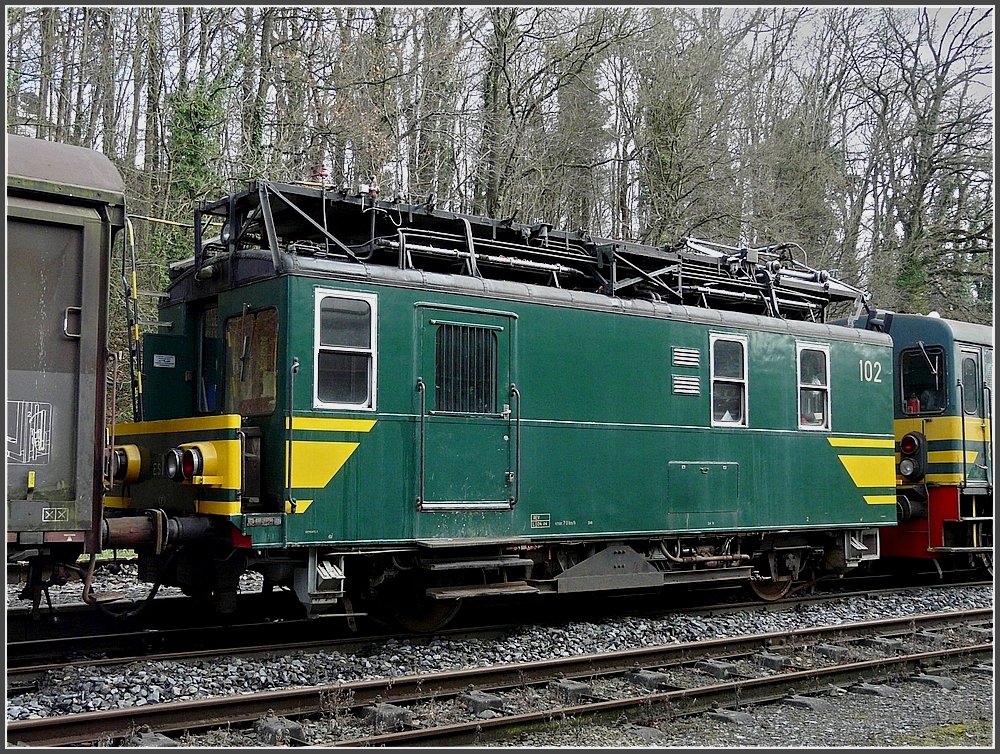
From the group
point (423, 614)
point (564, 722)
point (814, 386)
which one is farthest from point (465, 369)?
point (814, 386)

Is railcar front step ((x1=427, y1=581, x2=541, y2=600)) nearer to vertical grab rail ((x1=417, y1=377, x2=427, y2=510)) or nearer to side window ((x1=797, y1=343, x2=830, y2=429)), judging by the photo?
vertical grab rail ((x1=417, y1=377, x2=427, y2=510))

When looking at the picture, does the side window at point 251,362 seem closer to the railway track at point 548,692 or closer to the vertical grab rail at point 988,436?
the railway track at point 548,692

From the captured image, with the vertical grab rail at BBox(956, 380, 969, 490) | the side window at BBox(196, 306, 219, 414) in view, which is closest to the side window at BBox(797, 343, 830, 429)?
the vertical grab rail at BBox(956, 380, 969, 490)

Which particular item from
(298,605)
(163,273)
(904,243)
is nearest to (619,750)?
(298,605)

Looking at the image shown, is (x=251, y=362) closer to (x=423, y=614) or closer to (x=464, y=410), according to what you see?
(x=464, y=410)

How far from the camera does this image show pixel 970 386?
1388 cm

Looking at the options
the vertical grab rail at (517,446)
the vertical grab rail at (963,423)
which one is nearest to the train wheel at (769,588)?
the vertical grab rail at (963,423)

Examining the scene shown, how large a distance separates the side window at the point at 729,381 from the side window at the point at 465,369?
306 centimetres

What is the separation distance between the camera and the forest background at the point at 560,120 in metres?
19.0

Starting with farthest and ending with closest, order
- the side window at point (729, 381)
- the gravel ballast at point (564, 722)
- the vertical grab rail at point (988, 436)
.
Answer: the vertical grab rail at point (988, 436)
the side window at point (729, 381)
the gravel ballast at point (564, 722)

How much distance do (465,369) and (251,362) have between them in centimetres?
195

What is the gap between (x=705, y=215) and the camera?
81.3 ft

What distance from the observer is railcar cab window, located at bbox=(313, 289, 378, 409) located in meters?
8.09

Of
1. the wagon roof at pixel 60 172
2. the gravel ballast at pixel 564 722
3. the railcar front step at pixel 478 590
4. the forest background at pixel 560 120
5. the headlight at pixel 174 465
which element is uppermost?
the forest background at pixel 560 120
